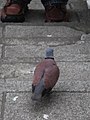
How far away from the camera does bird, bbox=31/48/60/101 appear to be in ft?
10.4

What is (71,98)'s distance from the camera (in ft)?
11.6

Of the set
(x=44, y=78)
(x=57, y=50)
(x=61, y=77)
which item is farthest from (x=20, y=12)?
(x=44, y=78)

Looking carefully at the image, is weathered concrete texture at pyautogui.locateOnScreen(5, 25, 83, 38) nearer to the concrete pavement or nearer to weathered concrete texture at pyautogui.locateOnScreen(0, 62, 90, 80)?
the concrete pavement

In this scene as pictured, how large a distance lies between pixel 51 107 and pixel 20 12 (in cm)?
226

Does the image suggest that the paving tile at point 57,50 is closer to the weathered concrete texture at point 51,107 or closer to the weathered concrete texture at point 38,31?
the weathered concrete texture at point 38,31

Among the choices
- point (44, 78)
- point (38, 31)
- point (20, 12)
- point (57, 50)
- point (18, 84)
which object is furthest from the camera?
point (20, 12)

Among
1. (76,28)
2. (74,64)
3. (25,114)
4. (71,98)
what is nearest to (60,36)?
(76,28)

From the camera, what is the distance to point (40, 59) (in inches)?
171

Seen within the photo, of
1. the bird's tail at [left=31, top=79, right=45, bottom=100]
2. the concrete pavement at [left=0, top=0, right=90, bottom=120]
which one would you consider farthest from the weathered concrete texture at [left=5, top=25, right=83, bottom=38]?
the bird's tail at [left=31, top=79, right=45, bottom=100]

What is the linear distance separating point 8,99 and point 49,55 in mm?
512

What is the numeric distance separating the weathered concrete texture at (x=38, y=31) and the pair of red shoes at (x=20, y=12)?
157 millimetres

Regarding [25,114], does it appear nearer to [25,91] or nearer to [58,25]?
[25,91]

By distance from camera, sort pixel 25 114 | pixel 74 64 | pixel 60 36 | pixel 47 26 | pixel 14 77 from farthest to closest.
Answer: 1. pixel 47 26
2. pixel 60 36
3. pixel 74 64
4. pixel 14 77
5. pixel 25 114

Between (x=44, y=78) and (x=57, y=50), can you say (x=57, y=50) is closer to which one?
(x=57, y=50)
